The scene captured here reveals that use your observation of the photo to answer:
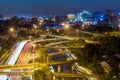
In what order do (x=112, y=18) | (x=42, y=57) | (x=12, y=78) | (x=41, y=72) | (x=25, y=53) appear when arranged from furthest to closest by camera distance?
1. (x=112, y=18)
2. (x=25, y=53)
3. (x=42, y=57)
4. (x=12, y=78)
5. (x=41, y=72)

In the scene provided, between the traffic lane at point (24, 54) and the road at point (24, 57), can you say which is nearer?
the road at point (24, 57)

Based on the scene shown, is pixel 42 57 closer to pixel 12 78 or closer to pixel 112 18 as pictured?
pixel 12 78

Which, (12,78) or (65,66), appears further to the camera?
(65,66)

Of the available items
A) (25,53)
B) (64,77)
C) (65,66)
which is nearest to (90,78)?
(64,77)

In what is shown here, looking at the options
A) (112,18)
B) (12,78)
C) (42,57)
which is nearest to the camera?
(12,78)

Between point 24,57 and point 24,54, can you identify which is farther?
point 24,54

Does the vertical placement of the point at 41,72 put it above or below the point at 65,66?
above

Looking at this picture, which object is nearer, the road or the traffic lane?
the road

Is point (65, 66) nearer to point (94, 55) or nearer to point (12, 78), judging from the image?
point (94, 55)

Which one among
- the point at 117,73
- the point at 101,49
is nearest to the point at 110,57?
the point at 101,49
